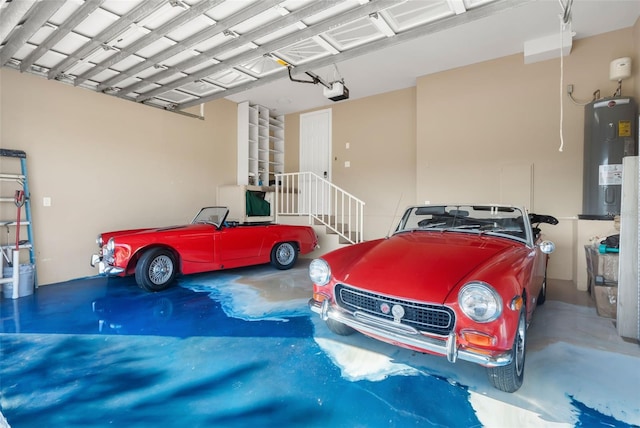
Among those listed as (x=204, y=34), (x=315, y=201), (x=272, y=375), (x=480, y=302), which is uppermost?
(x=204, y=34)

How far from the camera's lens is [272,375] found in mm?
1981

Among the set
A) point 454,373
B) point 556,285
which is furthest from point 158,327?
point 556,285

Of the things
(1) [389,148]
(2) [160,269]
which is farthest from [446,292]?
(1) [389,148]

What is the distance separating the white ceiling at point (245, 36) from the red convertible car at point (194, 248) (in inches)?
83.5

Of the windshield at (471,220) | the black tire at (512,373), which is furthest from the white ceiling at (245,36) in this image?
the black tire at (512,373)

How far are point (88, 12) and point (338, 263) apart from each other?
10.6 feet

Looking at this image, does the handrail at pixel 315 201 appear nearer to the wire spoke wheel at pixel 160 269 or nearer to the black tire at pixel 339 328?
the wire spoke wheel at pixel 160 269

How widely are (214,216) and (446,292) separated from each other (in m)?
3.86

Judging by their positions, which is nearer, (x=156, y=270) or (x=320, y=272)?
(x=320, y=272)

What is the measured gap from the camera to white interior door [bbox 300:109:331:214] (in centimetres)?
729

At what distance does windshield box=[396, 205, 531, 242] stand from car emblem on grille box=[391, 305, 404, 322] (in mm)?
1227

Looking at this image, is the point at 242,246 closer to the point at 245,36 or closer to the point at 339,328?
the point at 339,328

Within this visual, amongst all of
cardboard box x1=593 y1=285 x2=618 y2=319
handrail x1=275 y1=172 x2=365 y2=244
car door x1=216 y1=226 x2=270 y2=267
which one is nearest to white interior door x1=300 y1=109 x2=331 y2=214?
handrail x1=275 y1=172 x2=365 y2=244

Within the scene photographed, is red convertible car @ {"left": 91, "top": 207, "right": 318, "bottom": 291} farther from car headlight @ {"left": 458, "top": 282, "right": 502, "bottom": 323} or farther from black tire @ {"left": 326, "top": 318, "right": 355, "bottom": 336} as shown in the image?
car headlight @ {"left": 458, "top": 282, "right": 502, "bottom": 323}
